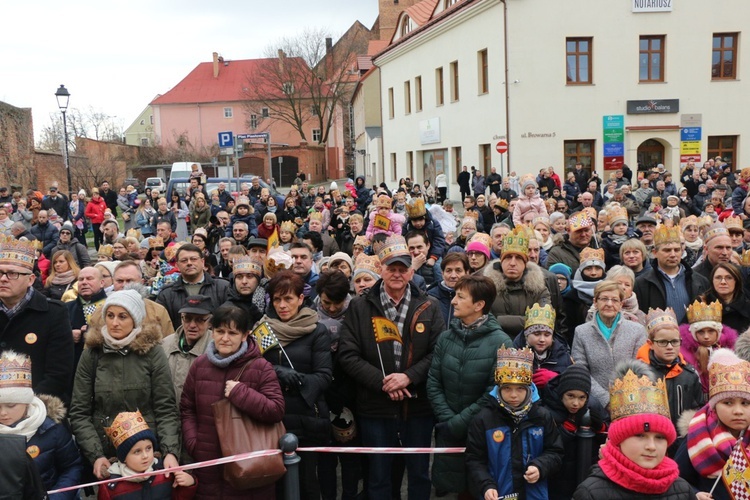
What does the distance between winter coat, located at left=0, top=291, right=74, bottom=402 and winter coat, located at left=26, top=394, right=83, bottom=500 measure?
463 mm

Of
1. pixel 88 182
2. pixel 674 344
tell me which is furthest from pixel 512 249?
pixel 88 182

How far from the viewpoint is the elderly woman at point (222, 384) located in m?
4.34

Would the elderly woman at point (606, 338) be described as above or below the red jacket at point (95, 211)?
below

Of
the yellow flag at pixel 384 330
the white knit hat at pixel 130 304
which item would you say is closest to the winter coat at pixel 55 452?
the white knit hat at pixel 130 304

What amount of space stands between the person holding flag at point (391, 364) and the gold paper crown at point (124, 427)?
1.50 meters

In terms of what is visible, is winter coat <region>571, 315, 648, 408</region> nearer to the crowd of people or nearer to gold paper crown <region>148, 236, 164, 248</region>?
the crowd of people

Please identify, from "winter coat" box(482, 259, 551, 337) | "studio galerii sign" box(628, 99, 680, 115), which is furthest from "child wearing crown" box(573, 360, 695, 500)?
"studio galerii sign" box(628, 99, 680, 115)

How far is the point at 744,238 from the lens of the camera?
8328 millimetres

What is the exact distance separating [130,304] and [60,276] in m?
3.25

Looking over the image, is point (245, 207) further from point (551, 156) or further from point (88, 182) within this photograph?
point (88, 182)

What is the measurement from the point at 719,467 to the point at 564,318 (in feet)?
8.61

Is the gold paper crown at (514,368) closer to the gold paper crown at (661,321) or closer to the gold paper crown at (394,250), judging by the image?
the gold paper crown at (661,321)

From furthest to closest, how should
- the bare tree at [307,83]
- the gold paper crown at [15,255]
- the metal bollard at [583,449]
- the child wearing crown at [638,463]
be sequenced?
1. the bare tree at [307,83]
2. the gold paper crown at [15,255]
3. the metal bollard at [583,449]
4. the child wearing crown at [638,463]

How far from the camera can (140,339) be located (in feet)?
14.6
